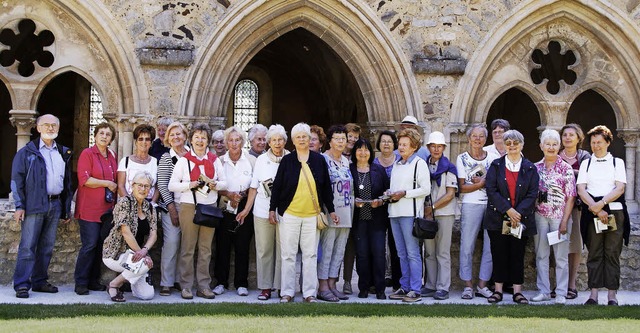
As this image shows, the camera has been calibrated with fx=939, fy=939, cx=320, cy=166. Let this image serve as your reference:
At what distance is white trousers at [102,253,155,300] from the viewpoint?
26.7 ft

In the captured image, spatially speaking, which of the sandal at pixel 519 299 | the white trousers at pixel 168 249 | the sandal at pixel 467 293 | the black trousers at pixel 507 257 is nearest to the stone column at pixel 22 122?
the white trousers at pixel 168 249

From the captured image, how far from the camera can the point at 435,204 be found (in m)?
8.63

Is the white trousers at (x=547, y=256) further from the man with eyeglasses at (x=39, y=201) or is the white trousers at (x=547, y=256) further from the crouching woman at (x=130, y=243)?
the man with eyeglasses at (x=39, y=201)

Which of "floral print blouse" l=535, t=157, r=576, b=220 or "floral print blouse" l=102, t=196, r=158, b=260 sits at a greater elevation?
"floral print blouse" l=535, t=157, r=576, b=220

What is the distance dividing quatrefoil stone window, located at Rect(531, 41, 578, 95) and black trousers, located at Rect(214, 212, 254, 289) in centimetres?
641

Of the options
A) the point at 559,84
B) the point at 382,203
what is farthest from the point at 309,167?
the point at 559,84

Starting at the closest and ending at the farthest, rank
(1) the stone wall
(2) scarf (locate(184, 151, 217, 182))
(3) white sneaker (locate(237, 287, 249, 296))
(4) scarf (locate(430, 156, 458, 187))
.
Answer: (2) scarf (locate(184, 151, 217, 182)) < (3) white sneaker (locate(237, 287, 249, 296)) < (4) scarf (locate(430, 156, 458, 187)) < (1) the stone wall

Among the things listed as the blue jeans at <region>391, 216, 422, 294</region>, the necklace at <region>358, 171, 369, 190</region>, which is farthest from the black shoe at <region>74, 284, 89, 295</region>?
the blue jeans at <region>391, 216, 422, 294</region>

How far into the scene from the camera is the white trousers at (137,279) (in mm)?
8133

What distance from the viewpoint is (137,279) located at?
8.20 metres

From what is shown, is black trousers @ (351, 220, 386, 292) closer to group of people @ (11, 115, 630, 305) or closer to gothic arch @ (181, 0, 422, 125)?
group of people @ (11, 115, 630, 305)

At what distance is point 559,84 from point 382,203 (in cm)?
611

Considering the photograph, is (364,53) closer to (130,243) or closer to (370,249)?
(370,249)

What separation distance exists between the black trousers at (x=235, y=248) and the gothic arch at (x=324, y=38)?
12.8ft
